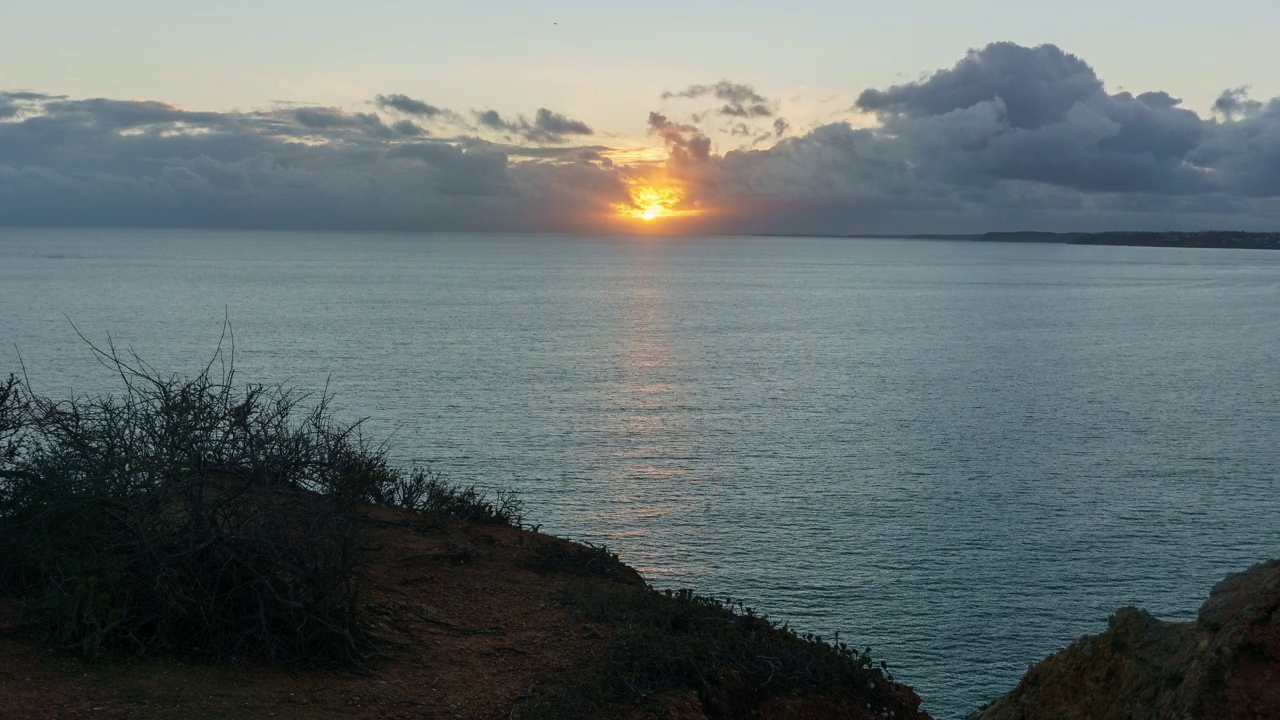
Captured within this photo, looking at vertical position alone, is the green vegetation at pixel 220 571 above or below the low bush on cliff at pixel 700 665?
above

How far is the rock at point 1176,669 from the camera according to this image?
8195 millimetres

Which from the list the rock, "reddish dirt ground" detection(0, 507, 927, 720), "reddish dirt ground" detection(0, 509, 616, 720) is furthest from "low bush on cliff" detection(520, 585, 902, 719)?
the rock

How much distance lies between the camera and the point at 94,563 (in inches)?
438

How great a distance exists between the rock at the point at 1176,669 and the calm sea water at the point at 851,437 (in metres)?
10.3

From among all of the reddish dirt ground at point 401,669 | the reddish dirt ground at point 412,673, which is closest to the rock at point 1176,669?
the reddish dirt ground at point 412,673

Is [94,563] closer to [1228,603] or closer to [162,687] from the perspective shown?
[162,687]

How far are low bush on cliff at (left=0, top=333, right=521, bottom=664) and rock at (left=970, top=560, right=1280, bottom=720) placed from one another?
7.58 metres

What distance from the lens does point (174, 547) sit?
446 inches

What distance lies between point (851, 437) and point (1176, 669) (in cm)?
3471

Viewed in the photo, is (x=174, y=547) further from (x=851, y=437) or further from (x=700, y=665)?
(x=851, y=437)

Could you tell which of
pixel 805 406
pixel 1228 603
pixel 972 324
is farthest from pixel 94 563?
pixel 972 324

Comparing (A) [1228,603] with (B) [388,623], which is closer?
(A) [1228,603]

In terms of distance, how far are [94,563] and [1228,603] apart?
1114 cm

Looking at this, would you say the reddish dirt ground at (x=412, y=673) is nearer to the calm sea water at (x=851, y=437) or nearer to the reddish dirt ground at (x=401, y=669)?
the reddish dirt ground at (x=401, y=669)
